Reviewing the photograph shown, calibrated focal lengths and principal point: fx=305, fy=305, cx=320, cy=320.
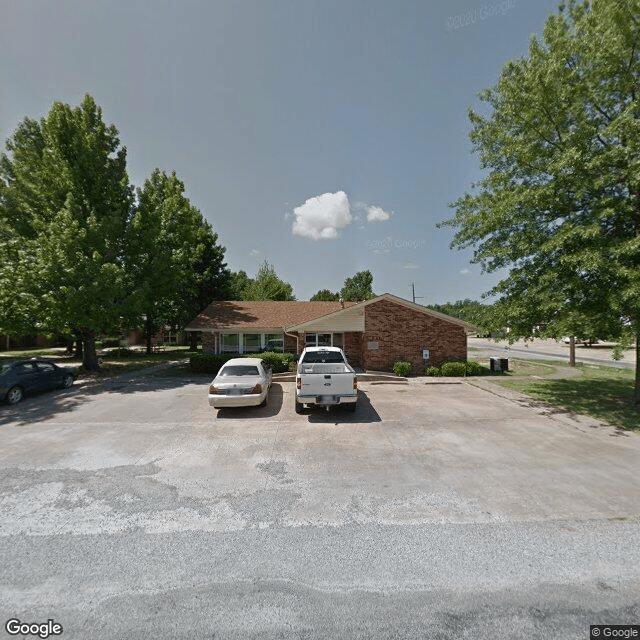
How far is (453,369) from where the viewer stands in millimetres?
17234

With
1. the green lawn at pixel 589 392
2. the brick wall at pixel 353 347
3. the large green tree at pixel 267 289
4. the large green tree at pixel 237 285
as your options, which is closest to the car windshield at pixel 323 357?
the brick wall at pixel 353 347

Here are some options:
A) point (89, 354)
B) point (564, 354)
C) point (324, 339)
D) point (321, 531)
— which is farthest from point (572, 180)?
point (564, 354)


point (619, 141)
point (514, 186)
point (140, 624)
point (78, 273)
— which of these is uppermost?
point (619, 141)

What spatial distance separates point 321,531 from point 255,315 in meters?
20.8

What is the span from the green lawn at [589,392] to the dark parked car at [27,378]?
776 inches

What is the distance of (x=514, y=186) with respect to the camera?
36.3 ft

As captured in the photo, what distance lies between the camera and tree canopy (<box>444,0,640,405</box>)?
8.68 meters

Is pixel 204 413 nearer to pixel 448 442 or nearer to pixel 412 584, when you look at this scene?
pixel 448 442

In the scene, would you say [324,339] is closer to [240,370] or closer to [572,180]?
[240,370]

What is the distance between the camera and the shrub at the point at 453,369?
56.4ft

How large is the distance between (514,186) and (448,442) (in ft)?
31.1

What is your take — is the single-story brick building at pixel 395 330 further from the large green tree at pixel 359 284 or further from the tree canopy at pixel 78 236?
the large green tree at pixel 359 284

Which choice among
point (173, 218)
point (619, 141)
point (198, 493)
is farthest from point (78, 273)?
point (619, 141)

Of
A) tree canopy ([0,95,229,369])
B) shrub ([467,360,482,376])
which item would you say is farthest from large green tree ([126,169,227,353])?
shrub ([467,360,482,376])
